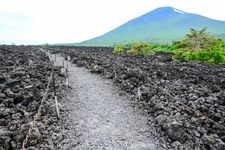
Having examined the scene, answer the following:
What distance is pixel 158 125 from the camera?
45.1ft

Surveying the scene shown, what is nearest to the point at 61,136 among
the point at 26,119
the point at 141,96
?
the point at 26,119

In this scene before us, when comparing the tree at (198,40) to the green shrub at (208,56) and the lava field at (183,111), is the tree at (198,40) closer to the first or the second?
the green shrub at (208,56)

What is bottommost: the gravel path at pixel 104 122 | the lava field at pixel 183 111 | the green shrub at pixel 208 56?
the green shrub at pixel 208 56

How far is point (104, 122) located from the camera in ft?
47.5

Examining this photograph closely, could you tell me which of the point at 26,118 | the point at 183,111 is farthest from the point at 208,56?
the point at 26,118

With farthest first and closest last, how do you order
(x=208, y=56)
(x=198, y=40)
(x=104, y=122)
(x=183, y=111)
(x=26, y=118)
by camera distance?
(x=198, y=40)
(x=208, y=56)
(x=183, y=111)
(x=104, y=122)
(x=26, y=118)

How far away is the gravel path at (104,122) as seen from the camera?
12227 mm

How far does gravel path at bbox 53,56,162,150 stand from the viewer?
1223cm

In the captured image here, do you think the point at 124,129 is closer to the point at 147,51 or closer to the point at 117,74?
the point at 117,74

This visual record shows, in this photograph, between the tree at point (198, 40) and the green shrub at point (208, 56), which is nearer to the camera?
the green shrub at point (208, 56)

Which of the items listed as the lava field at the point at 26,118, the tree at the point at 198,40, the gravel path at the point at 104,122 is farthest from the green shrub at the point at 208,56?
the lava field at the point at 26,118

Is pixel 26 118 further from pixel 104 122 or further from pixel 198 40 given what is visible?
pixel 198 40

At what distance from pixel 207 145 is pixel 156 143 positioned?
1.87m

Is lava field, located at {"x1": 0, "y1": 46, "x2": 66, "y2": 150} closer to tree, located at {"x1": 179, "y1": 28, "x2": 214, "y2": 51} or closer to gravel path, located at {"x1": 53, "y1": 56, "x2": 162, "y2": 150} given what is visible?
gravel path, located at {"x1": 53, "y1": 56, "x2": 162, "y2": 150}
